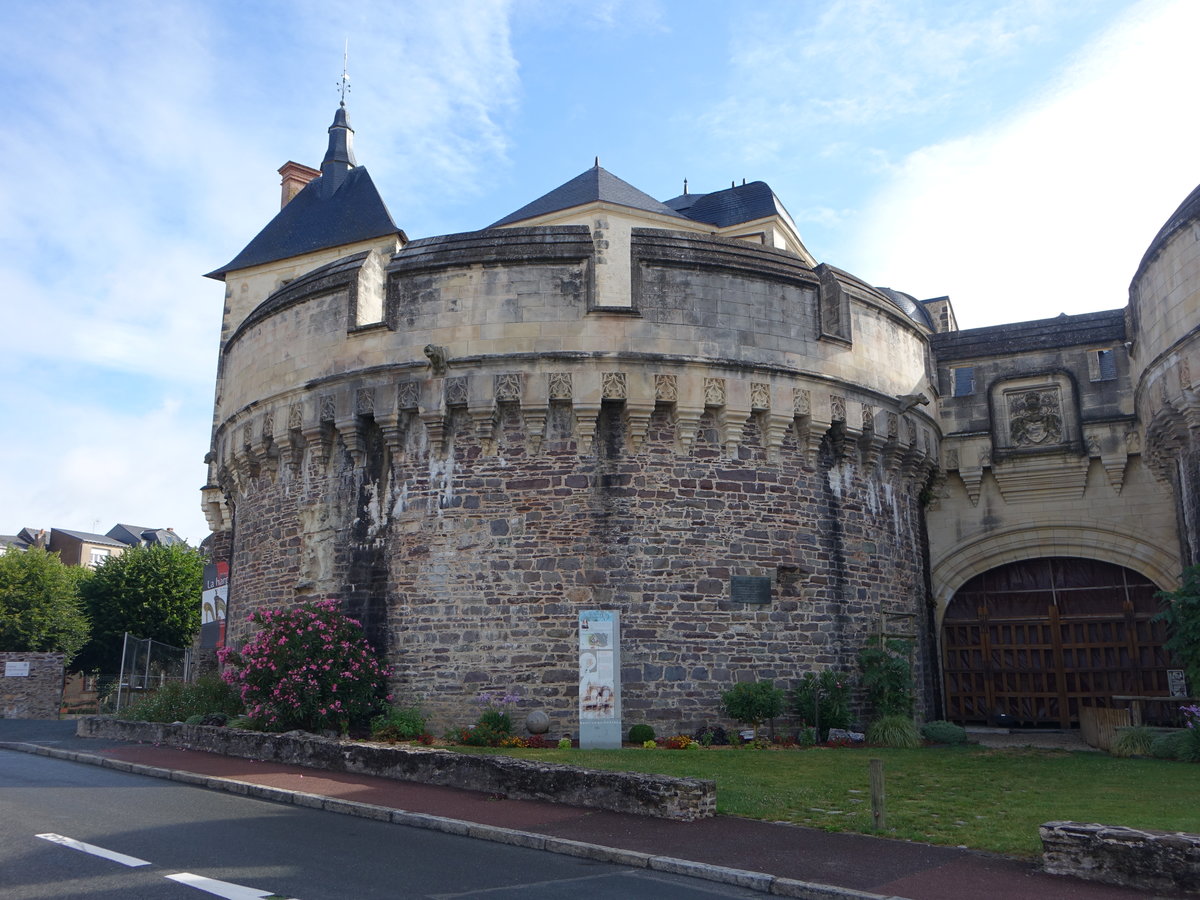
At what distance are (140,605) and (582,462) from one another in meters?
24.5

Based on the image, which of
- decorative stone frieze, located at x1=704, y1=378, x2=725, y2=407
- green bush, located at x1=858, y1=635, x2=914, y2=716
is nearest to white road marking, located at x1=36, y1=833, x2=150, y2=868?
decorative stone frieze, located at x1=704, y1=378, x2=725, y2=407

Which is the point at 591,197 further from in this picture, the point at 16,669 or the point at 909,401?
the point at 16,669

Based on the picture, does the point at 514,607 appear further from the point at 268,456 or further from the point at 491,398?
the point at 268,456

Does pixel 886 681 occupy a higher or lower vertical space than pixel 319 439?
lower

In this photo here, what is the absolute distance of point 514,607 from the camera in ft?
41.5

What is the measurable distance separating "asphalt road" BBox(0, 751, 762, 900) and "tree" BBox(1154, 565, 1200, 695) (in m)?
9.25

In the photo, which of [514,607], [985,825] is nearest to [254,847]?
[985,825]

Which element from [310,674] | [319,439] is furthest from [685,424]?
[310,674]

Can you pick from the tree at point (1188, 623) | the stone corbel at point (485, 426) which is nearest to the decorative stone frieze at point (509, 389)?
the stone corbel at point (485, 426)

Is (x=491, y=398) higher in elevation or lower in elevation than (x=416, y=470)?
higher

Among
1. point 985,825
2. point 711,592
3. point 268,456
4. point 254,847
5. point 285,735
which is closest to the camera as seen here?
point 254,847

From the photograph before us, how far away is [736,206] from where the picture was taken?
23.6 metres

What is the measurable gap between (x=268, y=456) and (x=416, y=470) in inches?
118

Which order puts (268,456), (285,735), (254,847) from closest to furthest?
1. (254,847)
2. (285,735)
3. (268,456)
